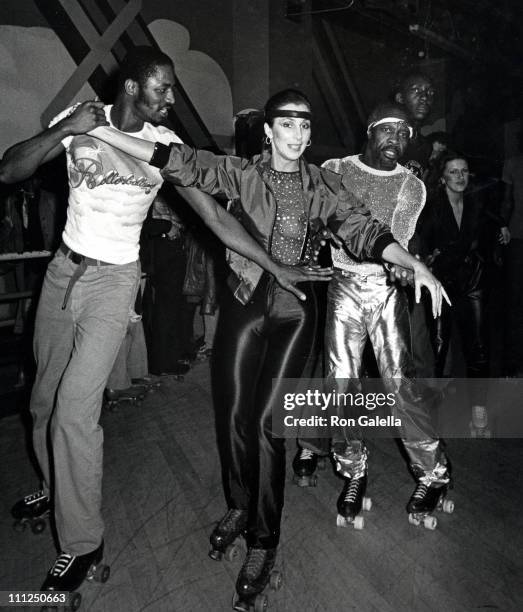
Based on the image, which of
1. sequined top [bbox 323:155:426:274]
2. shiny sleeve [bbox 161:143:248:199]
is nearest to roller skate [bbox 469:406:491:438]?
sequined top [bbox 323:155:426:274]

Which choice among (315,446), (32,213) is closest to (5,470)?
(315,446)

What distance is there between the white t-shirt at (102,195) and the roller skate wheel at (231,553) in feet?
4.54

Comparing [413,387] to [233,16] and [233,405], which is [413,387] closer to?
[233,405]

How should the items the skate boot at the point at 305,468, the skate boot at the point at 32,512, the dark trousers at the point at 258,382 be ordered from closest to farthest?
the dark trousers at the point at 258,382 → the skate boot at the point at 32,512 → the skate boot at the point at 305,468

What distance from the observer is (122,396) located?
394 centimetres

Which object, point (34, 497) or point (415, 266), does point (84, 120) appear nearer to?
point (415, 266)

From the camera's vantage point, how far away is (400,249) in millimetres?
2098

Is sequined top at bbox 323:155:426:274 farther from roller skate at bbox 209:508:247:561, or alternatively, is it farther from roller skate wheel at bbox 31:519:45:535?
roller skate wheel at bbox 31:519:45:535

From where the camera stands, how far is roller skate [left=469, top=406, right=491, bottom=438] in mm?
3342

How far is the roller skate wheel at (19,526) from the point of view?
2.36m

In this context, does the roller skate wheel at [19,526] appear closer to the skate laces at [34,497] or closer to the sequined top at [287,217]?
the skate laces at [34,497]

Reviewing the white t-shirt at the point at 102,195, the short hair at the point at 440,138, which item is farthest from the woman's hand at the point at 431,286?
the short hair at the point at 440,138

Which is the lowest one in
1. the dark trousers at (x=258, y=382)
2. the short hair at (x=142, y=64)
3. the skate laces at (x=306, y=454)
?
the skate laces at (x=306, y=454)

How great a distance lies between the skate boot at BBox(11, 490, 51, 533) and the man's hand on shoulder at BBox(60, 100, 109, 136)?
1763 mm
